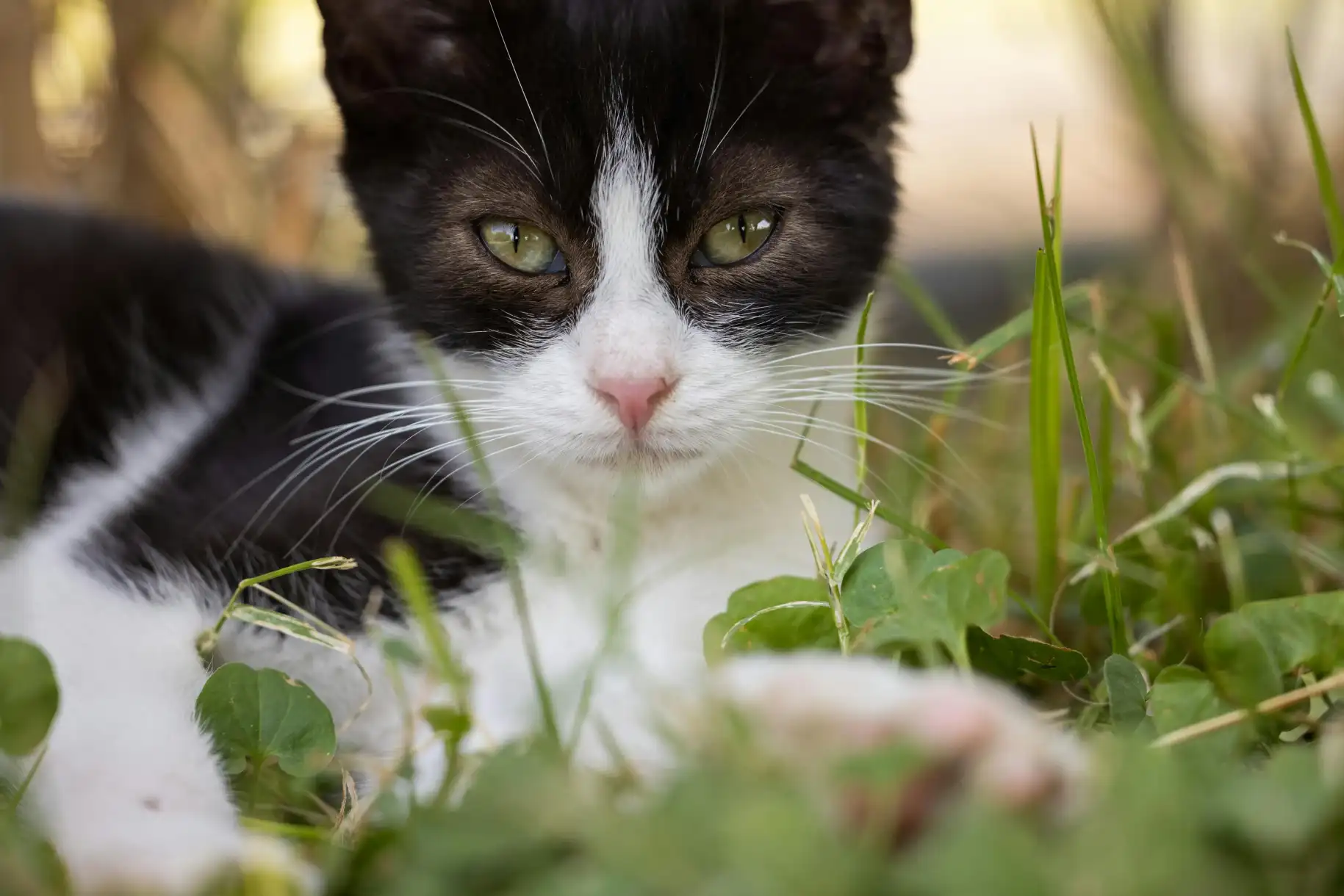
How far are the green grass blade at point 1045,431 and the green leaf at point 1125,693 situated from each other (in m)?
0.22

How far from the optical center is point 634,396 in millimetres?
948

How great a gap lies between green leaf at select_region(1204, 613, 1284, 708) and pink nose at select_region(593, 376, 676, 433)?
0.47m

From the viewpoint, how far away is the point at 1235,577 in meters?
1.00

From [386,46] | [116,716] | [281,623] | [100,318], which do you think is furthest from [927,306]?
[100,318]

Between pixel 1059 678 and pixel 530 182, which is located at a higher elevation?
pixel 530 182

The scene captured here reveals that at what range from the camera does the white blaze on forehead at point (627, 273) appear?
960 millimetres

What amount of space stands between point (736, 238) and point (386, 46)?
16.4 inches

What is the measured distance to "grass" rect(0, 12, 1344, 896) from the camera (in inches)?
18.0

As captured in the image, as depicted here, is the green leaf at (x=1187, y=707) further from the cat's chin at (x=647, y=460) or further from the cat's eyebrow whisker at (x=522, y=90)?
the cat's eyebrow whisker at (x=522, y=90)

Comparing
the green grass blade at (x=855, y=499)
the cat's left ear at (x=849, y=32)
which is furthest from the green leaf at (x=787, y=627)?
the cat's left ear at (x=849, y=32)

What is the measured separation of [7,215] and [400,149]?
779mm

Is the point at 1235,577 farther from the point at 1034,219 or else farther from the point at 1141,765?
the point at 1034,219

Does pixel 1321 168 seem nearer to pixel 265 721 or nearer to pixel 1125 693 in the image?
pixel 1125 693

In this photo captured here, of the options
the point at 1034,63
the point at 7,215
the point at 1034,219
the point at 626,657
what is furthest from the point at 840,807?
the point at 1034,63
